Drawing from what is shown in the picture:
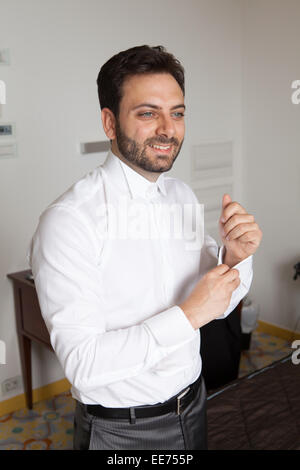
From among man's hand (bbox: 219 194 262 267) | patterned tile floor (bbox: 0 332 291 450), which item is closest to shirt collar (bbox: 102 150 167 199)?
man's hand (bbox: 219 194 262 267)

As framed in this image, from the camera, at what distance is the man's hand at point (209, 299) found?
3.87 feet

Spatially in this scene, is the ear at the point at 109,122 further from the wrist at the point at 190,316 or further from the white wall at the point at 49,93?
the white wall at the point at 49,93

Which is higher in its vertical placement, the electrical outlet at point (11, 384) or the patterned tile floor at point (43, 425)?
the electrical outlet at point (11, 384)

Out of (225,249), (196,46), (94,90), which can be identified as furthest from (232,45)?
(225,249)

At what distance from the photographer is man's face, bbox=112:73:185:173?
1254 mm

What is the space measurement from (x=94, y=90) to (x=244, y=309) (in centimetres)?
175

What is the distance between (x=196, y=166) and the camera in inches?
150

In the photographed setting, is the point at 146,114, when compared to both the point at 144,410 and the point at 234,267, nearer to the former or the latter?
the point at 234,267

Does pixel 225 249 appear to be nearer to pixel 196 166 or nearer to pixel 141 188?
pixel 141 188

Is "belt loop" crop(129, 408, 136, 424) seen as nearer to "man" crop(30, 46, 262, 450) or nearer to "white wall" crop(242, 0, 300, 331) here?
"man" crop(30, 46, 262, 450)

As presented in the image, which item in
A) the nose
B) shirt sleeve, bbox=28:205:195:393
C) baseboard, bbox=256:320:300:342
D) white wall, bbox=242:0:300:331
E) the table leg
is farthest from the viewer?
baseboard, bbox=256:320:300:342

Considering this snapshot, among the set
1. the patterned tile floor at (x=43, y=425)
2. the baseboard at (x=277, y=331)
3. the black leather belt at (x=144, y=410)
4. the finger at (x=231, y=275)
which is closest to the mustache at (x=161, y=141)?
the finger at (x=231, y=275)

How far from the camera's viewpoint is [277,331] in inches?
159

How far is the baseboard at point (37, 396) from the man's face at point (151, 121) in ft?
7.48
